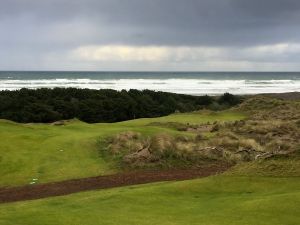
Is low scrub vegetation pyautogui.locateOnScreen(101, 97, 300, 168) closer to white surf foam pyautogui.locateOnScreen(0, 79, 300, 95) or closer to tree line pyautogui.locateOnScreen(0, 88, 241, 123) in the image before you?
tree line pyautogui.locateOnScreen(0, 88, 241, 123)

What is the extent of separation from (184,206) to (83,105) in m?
32.7

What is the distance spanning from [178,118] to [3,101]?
17.0 meters

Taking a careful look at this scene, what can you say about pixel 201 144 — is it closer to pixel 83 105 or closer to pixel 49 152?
pixel 49 152

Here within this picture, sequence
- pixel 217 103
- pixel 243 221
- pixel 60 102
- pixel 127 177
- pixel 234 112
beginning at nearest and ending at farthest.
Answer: pixel 243 221 → pixel 127 177 → pixel 234 112 → pixel 60 102 → pixel 217 103

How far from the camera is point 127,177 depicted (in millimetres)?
20703

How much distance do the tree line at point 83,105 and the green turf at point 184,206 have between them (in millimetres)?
26673

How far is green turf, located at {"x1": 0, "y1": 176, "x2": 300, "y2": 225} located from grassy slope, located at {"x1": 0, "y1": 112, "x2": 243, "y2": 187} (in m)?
6.09

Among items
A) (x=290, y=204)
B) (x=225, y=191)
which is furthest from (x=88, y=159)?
(x=290, y=204)

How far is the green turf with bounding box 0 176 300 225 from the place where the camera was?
1088 cm

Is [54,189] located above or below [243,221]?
below

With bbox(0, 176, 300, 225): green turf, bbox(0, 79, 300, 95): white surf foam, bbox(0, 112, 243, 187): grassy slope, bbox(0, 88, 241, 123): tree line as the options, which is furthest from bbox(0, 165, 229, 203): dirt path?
bbox(0, 79, 300, 95): white surf foam

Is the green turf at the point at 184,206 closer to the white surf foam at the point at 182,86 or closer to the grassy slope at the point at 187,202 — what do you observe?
the grassy slope at the point at 187,202

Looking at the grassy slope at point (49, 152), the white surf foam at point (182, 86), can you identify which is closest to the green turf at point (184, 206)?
the grassy slope at point (49, 152)

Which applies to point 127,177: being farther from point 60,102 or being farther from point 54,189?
point 60,102
